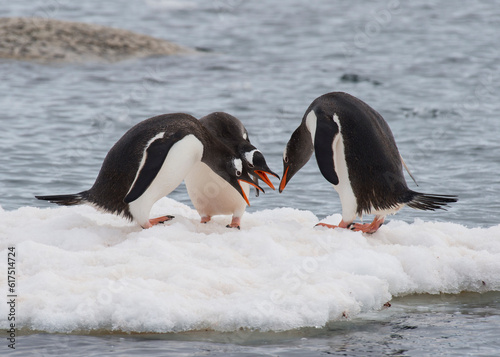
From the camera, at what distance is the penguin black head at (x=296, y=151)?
7.46 metres

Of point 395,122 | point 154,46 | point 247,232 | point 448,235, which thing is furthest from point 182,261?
point 154,46

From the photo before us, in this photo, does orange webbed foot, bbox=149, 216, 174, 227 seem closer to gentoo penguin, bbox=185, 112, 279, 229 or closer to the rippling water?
gentoo penguin, bbox=185, 112, 279, 229

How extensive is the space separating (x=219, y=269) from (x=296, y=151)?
191 centimetres

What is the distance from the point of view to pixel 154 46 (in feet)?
61.9

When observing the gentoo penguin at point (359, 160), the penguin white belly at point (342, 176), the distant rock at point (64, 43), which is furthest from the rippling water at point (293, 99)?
the penguin white belly at point (342, 176)

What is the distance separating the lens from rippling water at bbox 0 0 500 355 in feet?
18.1

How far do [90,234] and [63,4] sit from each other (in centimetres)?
2184

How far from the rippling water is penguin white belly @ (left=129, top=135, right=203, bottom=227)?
165cm

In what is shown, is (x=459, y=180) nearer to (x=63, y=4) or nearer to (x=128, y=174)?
(x=128, y=174)

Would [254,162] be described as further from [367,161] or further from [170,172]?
[367,161]

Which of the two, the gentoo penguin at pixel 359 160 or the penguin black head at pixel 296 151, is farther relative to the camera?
the penguin black head at pixel 296 151

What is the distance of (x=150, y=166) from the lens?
6555mm

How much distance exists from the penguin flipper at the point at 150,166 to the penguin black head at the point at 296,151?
4.26ft

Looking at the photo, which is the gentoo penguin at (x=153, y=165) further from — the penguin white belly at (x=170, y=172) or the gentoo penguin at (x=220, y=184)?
the gentoo penguin at (x=220, y=184)
